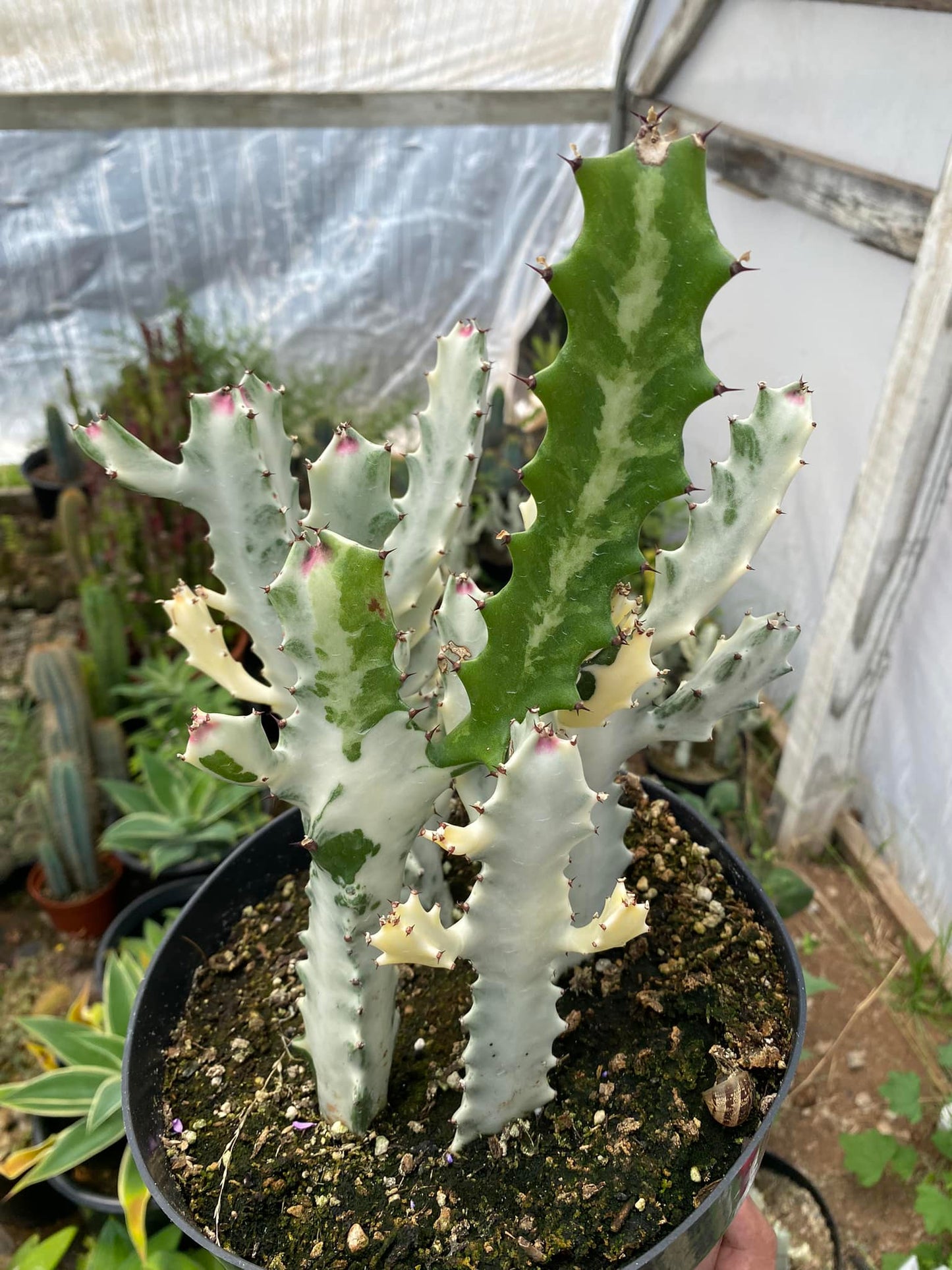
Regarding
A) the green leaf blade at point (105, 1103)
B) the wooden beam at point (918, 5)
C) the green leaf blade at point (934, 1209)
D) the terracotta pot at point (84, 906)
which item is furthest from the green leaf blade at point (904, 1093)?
the wooden beam at point (918, 5)

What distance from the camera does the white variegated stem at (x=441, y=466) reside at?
796 millimetres

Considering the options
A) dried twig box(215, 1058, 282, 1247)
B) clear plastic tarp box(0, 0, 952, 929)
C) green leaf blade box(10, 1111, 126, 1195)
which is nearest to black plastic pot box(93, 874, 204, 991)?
green leaf blade box(10, 1111, 126, 1195)

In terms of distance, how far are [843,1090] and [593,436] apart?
144 centimetres

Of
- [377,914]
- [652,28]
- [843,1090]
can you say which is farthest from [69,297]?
[843,1090]

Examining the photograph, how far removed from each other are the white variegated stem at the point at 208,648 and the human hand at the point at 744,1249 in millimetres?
724

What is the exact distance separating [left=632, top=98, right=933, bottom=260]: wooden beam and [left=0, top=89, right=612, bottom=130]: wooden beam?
1.97ft

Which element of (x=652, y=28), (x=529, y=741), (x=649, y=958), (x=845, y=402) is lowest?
(x=649, y=958)

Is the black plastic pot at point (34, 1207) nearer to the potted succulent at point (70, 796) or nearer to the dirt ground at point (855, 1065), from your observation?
the potted succulent at point (70, 796)

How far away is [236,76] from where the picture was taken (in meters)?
2.28

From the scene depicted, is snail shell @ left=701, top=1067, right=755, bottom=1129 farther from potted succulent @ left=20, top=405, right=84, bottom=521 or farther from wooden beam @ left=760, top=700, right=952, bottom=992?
potted succulent @ left=20, top=405, right=84, bottom=521

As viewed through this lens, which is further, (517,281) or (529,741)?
(517,281)

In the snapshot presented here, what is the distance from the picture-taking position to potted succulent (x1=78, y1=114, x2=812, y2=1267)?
566mm

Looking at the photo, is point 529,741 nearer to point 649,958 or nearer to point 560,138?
point 649,958

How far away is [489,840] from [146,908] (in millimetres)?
1330
